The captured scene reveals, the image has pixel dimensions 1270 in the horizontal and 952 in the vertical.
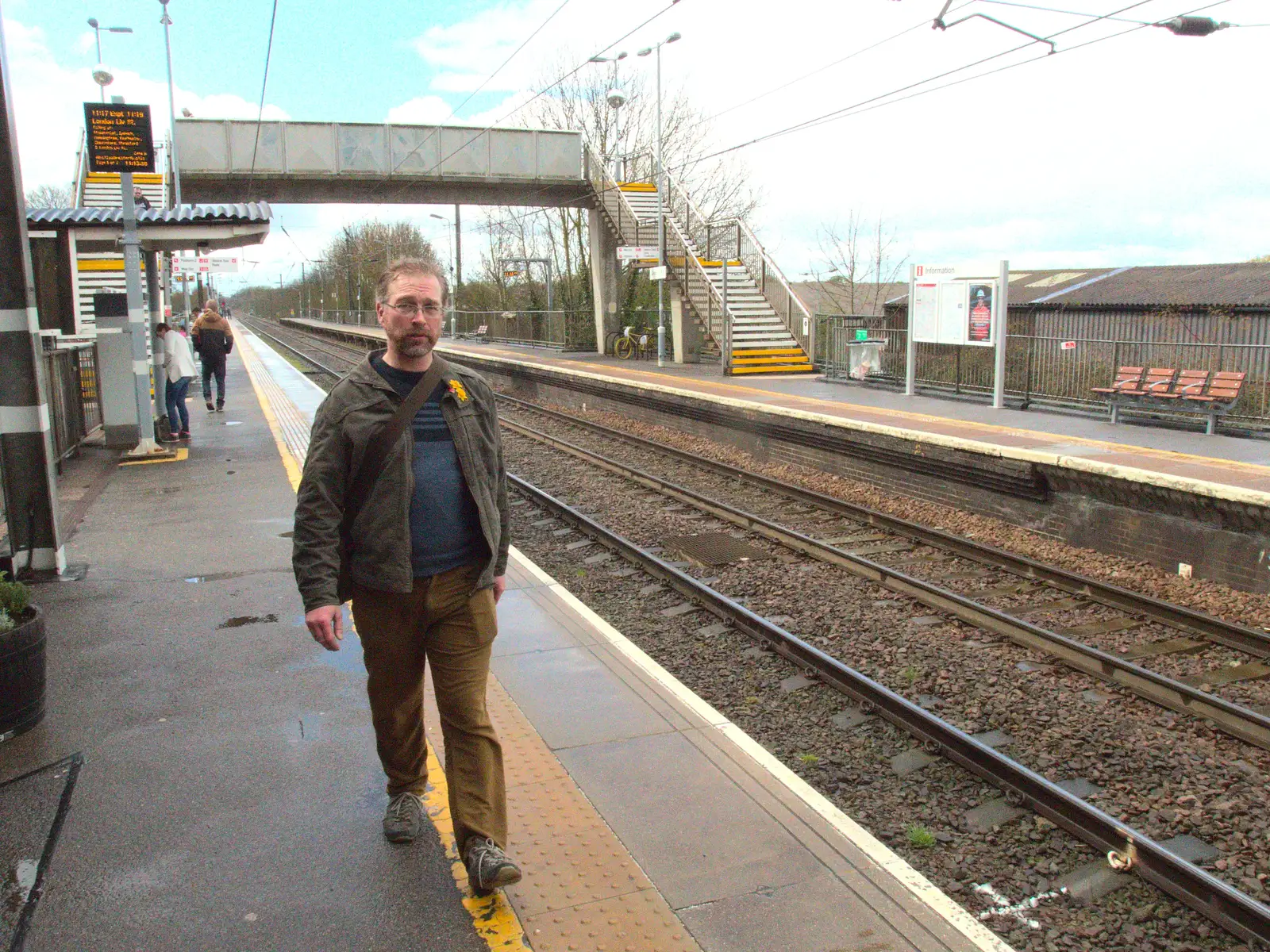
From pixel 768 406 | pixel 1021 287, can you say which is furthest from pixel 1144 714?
pixel 1021 287

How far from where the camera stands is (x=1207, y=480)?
350 inches

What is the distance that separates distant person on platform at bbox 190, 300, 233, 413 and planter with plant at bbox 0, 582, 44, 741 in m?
13.7

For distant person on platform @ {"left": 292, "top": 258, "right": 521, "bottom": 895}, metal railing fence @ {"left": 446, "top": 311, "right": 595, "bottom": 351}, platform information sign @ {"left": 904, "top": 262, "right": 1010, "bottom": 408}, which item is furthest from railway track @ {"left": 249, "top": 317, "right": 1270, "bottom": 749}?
metal railing fence @ {"left": 446, "top": 311, "right": 595, "bottom": 351}

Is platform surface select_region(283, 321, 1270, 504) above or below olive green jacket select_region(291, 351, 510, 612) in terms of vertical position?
below

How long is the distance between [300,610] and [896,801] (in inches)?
142

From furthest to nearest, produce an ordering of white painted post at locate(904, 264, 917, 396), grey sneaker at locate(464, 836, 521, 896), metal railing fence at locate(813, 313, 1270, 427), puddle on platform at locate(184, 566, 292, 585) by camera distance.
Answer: white painted post at locate(904, 264, 917, 396), metal railing fence at locate(813, 313, 1270, 427), puddle on platform at locate(184, 566, 292, 585), grey sneaker at locate(464, 836, 521, 896)

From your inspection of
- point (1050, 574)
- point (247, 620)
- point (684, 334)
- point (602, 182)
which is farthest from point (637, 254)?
point (247, 620)

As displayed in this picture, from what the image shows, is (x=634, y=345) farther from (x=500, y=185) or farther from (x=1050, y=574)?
(x=1050, y=574)

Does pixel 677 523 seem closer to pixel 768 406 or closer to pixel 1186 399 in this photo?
pixel 768 406

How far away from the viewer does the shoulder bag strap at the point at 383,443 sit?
313cm

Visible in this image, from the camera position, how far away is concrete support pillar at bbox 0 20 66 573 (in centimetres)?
609

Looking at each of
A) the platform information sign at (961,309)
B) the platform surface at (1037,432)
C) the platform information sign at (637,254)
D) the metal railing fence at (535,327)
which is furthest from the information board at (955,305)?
the metal railing fence at (535,327)

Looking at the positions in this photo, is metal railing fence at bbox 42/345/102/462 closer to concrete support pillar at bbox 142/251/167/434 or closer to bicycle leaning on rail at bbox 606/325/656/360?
concrete support pillar at bbox 142/251/167/434

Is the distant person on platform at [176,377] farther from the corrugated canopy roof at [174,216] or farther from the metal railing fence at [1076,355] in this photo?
the metal railing fence at [1076,355]
